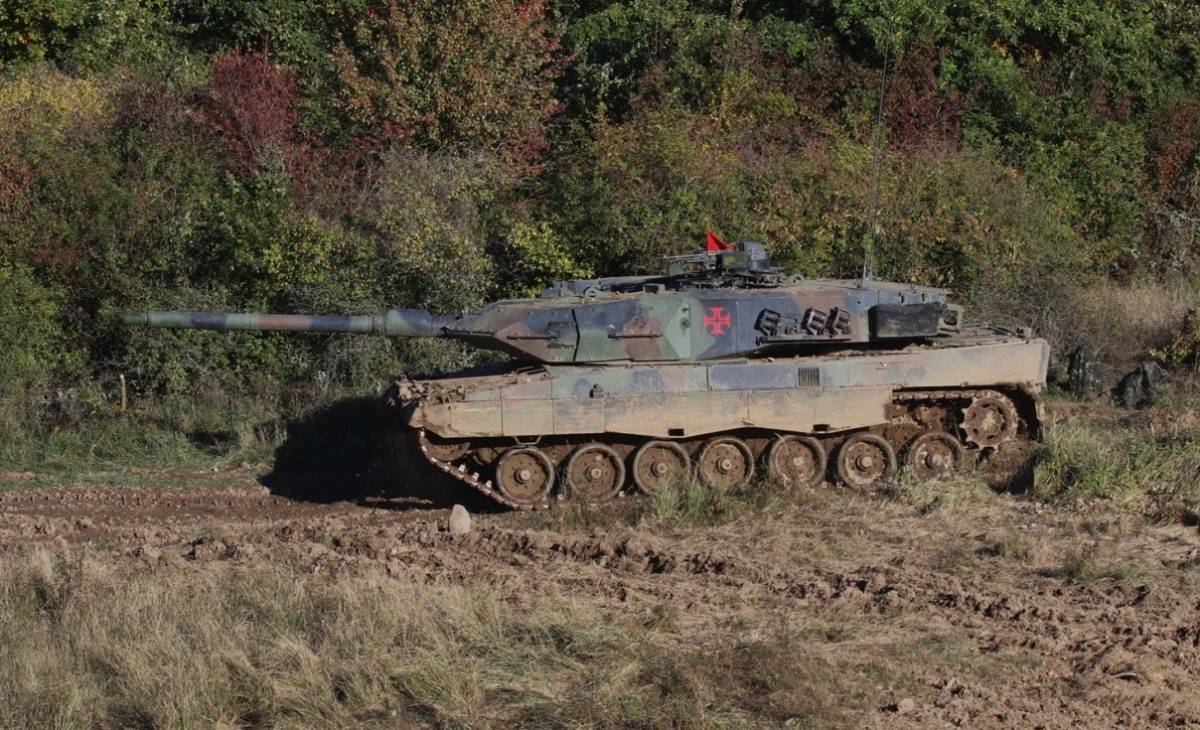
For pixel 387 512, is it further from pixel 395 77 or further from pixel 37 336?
pixel 395 77

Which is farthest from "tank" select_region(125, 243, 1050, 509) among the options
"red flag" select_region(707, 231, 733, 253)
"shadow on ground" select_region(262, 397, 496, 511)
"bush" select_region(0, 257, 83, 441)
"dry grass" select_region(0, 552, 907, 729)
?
"bush" select_region(0, 257, 83, 441)

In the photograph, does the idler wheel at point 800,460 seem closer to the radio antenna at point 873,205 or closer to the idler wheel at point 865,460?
the idler wheel at point 865,460

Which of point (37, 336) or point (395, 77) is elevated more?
point (395, 77)

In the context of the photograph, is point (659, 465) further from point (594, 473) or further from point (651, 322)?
point (651, 322)

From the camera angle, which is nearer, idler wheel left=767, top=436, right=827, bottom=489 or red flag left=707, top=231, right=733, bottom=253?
idler wheel left=767, top=436, right=827, bottom=489

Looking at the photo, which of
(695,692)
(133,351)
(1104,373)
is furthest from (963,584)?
(133,351)

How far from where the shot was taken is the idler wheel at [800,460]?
15.6 meters

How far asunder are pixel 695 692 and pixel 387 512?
6798 millimetres

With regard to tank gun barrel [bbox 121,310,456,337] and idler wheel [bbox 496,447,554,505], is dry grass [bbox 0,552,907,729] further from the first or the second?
tank gun barrel [bbox 121,310,456,337]

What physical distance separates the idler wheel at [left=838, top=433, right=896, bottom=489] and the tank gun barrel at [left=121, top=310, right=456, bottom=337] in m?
4.18

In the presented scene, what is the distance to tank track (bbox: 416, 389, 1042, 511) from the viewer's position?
Result: 588 inches

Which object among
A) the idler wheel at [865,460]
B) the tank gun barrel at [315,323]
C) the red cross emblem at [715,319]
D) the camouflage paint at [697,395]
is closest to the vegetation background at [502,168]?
the tank gun barrel at [315,323]

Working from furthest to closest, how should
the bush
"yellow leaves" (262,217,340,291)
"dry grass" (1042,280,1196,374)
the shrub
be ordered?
the shrub, "dry grass" (1042,280,1196,374), "yellow leaves" (262,217,340,291), the bush

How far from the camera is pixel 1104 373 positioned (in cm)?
2066
